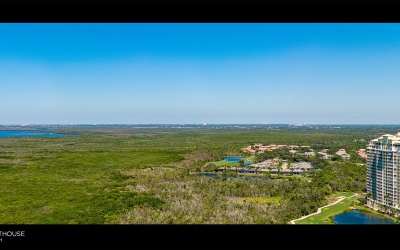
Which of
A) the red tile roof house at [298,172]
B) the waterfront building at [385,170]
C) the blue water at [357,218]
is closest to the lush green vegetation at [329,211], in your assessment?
the blue water at [357,218]

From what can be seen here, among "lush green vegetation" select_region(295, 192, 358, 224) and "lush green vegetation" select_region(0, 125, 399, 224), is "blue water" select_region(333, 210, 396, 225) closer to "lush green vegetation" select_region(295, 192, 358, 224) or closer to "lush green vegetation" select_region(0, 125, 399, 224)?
"lush green vegetation" select_region(295, 192, 358, 224)

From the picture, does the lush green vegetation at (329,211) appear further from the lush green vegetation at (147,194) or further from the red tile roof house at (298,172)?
the red tile roof house at (298,172)

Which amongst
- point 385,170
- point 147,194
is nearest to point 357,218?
point 385,170

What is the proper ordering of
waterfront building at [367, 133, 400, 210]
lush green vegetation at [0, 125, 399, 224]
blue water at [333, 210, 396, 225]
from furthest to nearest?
1. lush green vegetation at [0, 125, 399, 224]
2. blue water at [333, 210, 396, 225]
3. waterfront building at [367, 133, 400, 210]

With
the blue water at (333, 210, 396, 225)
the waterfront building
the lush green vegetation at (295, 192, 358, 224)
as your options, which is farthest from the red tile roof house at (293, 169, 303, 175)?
the waterfront building
